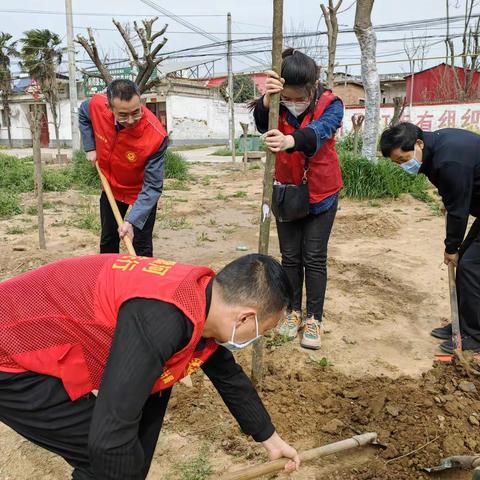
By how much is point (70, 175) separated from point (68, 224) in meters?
4.55

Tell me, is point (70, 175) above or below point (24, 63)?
below

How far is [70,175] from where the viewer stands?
11164mm

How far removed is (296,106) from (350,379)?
1.61 meters

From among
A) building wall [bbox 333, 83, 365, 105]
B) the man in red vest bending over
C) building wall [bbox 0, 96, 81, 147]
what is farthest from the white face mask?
building wall [bbox 0, 96, 81, 147]

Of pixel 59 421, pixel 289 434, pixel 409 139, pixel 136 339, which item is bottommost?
pixel 289 434

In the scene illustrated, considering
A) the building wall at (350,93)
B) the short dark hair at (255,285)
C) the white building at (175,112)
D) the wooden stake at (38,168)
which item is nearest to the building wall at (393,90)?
the building wall at (350,93)

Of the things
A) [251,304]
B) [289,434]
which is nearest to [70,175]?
[289,434]

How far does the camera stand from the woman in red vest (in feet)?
8.45

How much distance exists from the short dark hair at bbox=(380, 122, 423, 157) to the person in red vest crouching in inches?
72.7

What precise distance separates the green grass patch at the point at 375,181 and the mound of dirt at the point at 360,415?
5.79 metres

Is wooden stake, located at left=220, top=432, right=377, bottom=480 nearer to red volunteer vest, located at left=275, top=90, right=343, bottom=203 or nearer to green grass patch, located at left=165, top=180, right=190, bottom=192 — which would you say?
red volunteer vest, located at left=275, top=90, right=343, bottom=203

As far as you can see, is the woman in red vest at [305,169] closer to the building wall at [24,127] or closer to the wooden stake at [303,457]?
the wooden stake at [303,457]

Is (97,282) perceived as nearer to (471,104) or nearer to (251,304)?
(251,304)

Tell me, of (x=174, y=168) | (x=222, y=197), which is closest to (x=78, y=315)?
(x=222, y=197)
